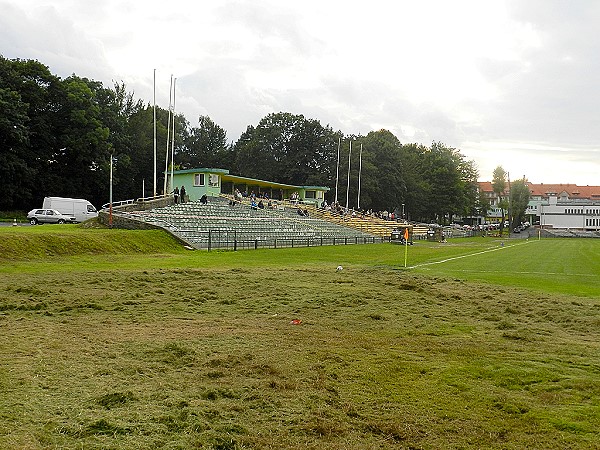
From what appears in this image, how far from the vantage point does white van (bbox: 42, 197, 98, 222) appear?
49.6m

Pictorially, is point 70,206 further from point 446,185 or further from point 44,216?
point 446,185

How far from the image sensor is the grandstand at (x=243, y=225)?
3600 cm

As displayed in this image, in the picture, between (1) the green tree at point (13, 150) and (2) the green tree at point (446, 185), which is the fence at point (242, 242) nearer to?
(1) the green tree at point (13, 150)

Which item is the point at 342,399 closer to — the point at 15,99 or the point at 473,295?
the point at 473,295

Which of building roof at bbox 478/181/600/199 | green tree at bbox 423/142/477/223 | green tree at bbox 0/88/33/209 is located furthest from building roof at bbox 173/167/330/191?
building roof at bbox 478/181/600/199

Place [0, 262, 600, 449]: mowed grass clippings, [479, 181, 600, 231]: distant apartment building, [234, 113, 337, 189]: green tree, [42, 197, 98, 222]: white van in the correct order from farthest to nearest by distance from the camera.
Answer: [479, 181, 600, 231]: distant apartment building
[234, 113, 337, 189]: green tree
[42, 197, 98, 222]: white van
[0, 262, 600, 449]: mowed grass clippings

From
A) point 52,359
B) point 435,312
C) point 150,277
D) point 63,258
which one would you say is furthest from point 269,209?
point 52,359

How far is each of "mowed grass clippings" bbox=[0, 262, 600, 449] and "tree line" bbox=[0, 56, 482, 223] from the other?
153 ft

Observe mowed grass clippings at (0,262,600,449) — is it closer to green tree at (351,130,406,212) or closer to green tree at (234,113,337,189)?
green tree at (351,130,406,212)

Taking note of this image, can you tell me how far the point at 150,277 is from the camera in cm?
1916

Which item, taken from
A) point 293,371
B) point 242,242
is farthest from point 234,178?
point 293,371

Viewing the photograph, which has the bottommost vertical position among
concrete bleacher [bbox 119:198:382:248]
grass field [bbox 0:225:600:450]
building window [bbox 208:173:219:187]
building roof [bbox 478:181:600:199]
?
grass field [bbox 0:225:600:450]

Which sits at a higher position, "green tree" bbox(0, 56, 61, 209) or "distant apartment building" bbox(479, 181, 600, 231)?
"green tree" bbox(0, 56, 61, 209)

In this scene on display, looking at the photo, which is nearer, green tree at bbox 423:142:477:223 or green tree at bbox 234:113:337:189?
green tree at bbox 234:113:337:189
